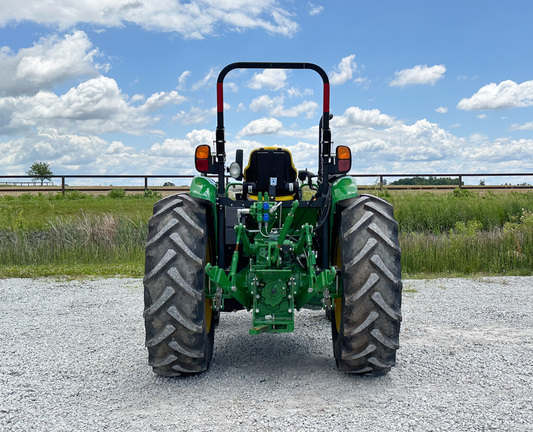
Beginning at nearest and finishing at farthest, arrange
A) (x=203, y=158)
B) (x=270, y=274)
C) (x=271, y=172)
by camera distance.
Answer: (x=270, y=274), (x=203, y=158), (x=271, y=172)

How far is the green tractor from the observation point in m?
4.23

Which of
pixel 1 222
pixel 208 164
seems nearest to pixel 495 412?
pixel 208 164

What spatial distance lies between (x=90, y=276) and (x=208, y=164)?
264 inches

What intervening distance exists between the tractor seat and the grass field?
250 inches

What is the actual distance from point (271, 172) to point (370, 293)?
1.57m

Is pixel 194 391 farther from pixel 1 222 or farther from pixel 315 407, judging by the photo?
pixel 1 222

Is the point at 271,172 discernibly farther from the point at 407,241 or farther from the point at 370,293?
the point at 407,241

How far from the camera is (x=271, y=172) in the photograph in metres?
5.14

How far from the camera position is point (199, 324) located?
4281 millimetres

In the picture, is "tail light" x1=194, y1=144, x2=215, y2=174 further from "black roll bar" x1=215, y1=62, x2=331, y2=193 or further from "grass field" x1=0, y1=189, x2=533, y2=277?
"grass field" x1=0, y1=189, x2=533, y2=277

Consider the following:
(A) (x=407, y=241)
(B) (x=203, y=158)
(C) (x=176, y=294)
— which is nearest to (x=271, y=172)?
(B) (x=203, y=158)

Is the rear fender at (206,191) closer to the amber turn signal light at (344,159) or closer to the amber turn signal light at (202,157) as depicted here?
the amber turn signal light at (202,157)

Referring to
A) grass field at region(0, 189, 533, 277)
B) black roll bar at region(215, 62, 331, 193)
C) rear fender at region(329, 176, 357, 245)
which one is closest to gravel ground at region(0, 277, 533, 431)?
rear fender at region(329, 176, 357, 245)

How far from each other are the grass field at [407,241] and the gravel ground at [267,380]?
3904 mm
